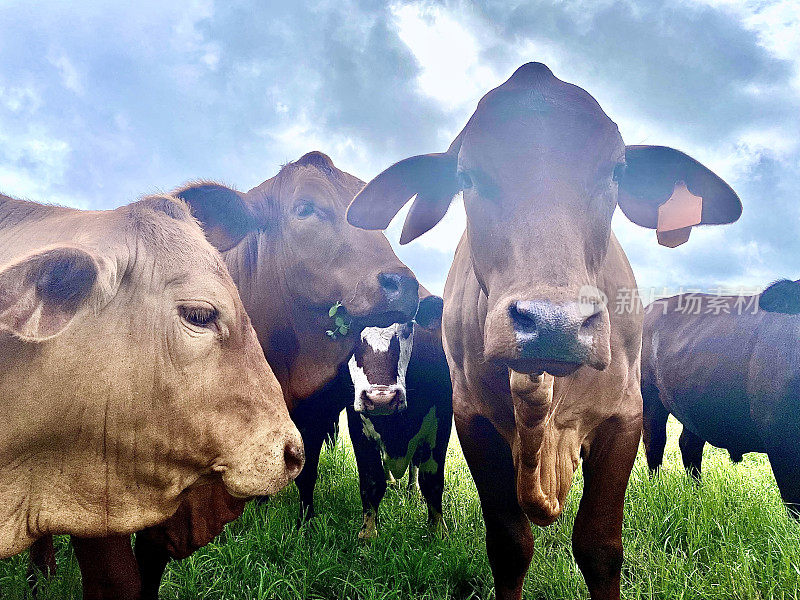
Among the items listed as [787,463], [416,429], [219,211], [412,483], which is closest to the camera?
[219,211]

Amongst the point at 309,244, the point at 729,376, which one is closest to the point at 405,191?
the point at 309,244

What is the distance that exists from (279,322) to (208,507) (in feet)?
4.33

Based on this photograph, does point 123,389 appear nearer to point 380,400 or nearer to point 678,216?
point 380,400

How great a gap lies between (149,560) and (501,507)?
172 centimetres

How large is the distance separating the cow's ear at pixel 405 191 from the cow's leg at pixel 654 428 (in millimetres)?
4900

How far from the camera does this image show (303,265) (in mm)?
3670

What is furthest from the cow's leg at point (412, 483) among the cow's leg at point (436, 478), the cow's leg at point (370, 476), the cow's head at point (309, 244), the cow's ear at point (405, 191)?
the cow's ear at point (405, 191)

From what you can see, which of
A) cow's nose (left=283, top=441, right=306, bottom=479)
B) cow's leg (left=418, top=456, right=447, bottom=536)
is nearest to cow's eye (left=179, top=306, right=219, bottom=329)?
cow's nose (left=283, top=441, right=306, bottom=479)

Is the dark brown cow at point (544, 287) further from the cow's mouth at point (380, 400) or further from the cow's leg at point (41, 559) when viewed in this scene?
the cow's leg at point (41, 559)

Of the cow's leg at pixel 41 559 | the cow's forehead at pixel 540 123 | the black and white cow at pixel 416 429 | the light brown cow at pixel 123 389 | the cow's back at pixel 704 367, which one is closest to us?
the light brown cow at pixel 123 389

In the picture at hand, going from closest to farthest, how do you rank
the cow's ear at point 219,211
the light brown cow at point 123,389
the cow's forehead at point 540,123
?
the light brown cow at point 123,389, the cow's forehead at point 540,123, the cow's ear at point 219,211

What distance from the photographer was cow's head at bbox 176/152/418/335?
3.43 metres

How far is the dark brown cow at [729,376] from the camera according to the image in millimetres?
4516

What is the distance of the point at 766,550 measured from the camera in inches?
140
